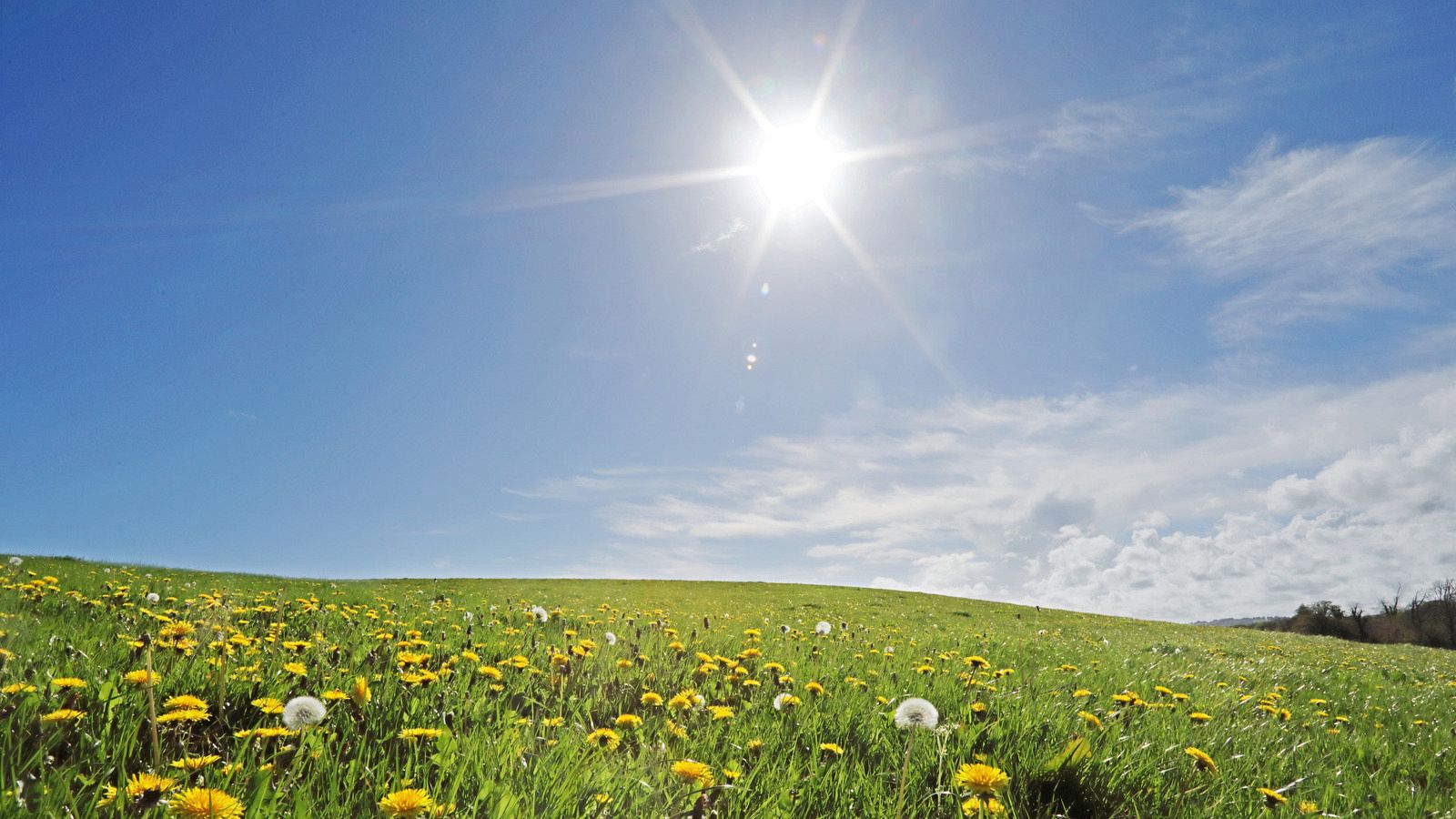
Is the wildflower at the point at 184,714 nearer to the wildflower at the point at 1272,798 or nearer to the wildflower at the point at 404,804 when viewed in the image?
the wildflower at the point at 404,804

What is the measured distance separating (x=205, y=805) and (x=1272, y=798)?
460 cm

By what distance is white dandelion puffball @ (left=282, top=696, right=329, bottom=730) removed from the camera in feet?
8.55

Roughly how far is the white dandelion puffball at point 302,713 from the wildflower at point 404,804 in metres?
0.91

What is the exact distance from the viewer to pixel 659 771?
2.80 meters

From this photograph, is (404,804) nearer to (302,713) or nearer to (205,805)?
(205,805)

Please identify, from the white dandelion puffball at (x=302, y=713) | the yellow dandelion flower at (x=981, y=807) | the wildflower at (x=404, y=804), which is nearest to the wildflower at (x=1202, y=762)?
the yellow dandelion flower at (x=981, y=807)

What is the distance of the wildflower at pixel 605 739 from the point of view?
2980 mm

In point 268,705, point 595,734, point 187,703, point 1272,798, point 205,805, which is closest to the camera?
point 205,805

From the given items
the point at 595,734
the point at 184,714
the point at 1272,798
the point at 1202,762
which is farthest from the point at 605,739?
the point at 1272,798

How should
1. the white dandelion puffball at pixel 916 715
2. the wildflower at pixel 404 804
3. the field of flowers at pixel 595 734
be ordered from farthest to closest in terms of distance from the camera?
the white dandelion puffball at pixel 916 715 → the field of flowers at pixel 595 734 → the wildflower at pixel 404 804

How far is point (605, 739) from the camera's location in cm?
317

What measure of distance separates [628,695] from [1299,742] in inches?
189

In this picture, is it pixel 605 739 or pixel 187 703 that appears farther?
pixel 605 739

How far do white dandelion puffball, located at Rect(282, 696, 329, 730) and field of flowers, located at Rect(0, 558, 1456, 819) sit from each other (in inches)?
0.4
